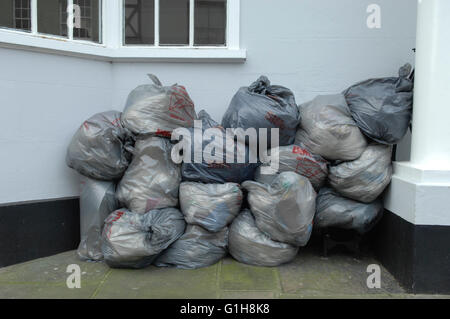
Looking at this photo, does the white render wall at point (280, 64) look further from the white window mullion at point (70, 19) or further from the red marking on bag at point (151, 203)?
the red marking on bag at point (151, 203)

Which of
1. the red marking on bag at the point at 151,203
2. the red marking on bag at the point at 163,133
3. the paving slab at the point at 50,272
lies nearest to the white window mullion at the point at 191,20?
the red marking on bag at the point at 163,133

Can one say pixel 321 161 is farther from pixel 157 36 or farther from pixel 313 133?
pixel 157 36

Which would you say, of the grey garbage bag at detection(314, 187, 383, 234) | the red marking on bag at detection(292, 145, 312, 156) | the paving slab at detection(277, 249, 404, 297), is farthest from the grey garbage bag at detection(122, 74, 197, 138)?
the paving slab at detection(277, 249, 404, 297)

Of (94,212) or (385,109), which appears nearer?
(385,109)

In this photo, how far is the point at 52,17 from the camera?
3832mm

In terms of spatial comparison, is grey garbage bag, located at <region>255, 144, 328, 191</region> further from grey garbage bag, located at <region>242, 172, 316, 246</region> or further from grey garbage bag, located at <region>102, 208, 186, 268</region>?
grey garbage bag, located at <region>102, 208, 186, 268</region>

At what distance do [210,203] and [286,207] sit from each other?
0.64 meters

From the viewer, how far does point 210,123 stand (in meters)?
3.80

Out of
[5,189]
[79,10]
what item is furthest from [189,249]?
[79,10]

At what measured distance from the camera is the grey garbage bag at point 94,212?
3648mm

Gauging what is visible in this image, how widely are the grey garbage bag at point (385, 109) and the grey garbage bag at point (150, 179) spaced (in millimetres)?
1685

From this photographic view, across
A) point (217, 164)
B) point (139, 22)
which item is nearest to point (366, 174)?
point (217, 164)

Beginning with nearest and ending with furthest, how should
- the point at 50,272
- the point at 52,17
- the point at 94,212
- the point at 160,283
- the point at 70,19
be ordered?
the point at 160,283, the point at 50,272, the point at 94,212, the point at 52,17, the point at 70,19

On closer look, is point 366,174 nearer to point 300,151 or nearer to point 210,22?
point 300,151
